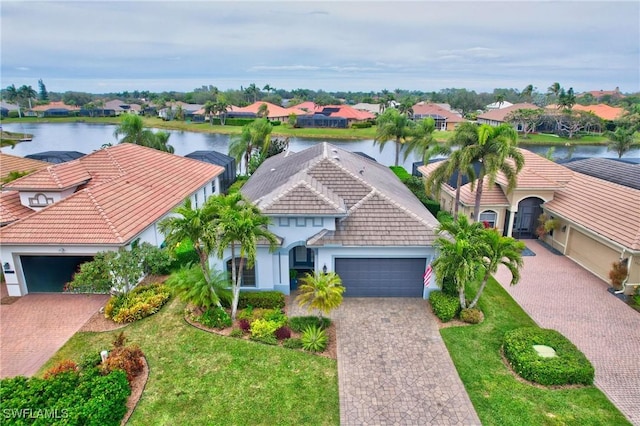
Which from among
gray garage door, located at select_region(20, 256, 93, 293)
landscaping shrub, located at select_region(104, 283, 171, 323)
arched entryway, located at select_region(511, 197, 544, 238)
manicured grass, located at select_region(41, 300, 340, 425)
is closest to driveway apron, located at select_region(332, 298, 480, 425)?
manicured grass, located at select_region(41, 300, 340, 425)

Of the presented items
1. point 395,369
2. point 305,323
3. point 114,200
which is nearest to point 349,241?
point 305,323

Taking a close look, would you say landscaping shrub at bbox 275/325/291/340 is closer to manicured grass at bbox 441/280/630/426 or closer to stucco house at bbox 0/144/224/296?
manicured grass at bbox 441/280/630/426

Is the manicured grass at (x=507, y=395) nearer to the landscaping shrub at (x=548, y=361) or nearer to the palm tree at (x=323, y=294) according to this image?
the landscaping shrub at (x=548, y=361)

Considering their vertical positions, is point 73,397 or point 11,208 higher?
point 11,208

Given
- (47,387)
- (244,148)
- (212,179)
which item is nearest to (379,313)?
(47,387)

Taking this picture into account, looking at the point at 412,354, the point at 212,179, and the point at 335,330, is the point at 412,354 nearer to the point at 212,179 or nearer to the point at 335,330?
the point at 335,330

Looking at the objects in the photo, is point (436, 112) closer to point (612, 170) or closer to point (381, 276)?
point (612, 170)
